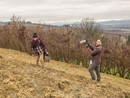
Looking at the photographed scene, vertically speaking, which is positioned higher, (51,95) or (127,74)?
(51,95)

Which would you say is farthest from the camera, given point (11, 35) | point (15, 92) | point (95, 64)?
point (11, 35)

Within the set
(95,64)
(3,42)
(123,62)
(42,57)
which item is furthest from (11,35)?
(95,64)

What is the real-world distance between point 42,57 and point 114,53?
5.72m

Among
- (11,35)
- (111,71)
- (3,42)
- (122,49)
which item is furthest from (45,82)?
(3,42)

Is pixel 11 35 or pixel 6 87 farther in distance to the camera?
pixel 11 35

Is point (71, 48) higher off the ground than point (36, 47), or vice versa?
point (36, 47)

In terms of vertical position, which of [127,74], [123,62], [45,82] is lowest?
[127,74]

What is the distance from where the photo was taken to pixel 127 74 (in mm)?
10500

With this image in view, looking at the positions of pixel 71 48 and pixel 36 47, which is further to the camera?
pixel 71 48

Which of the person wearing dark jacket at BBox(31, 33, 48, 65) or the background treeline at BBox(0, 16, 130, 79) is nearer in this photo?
the person wearing dark jacket at BBox(31, 33, 48, 65)

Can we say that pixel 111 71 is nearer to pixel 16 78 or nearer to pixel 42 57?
pixel 42 57

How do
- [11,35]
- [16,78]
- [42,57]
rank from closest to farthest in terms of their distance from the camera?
[16,78], [42,57], [11,35]

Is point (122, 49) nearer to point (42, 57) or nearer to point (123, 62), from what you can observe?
point (123, 62)

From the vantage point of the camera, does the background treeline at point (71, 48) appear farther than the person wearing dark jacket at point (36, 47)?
Yes
